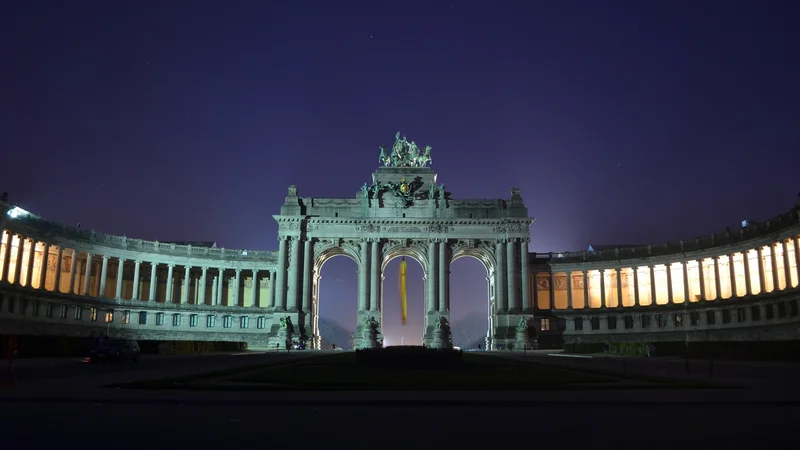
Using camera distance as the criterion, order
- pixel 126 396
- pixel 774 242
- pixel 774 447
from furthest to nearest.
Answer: pixel 774 242 < pixel 126 396 < pixel 774 447

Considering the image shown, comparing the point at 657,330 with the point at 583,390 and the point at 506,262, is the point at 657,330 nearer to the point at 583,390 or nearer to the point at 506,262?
the point at 506,262

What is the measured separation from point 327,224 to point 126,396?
79.8m

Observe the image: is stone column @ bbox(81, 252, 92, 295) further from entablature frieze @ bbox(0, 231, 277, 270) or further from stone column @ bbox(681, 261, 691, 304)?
stone column @ bbox(681, 261, 691, 304)

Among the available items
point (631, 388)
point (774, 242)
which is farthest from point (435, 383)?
point (774, 242)

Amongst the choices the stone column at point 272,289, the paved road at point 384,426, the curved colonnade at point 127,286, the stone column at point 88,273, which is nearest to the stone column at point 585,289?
the curved colonnade at point 127,286

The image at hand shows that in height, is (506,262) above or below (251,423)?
above

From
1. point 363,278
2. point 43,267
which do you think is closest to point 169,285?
point 43,267

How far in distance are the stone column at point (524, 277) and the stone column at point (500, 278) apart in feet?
8.09

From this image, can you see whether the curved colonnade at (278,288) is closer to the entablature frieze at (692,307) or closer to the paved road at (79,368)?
the entablature frieze at (692,307)

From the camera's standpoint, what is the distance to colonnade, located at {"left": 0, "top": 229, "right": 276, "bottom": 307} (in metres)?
77.2

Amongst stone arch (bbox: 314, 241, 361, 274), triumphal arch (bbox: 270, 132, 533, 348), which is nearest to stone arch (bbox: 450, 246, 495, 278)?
triumphal arch (bbox: 270, 132, 533, 348)

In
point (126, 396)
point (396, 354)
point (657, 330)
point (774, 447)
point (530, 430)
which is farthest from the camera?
point (657, 330)

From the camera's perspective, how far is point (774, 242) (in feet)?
254

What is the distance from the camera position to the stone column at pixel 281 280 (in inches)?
3746
